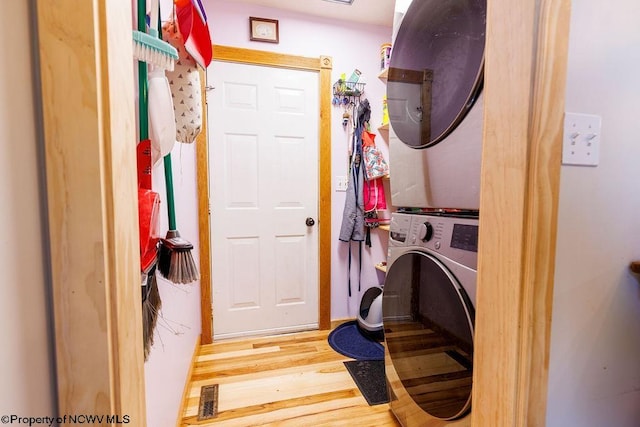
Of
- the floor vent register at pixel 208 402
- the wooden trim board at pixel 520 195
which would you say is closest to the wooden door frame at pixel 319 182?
the floor vent register at pixel 208 402

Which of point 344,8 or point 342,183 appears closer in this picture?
point 344,8

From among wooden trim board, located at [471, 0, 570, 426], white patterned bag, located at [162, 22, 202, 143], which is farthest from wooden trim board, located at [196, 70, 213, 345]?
wooden trim board, located at [471, 0, 570, 426]

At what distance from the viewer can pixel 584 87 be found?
614 millimetres

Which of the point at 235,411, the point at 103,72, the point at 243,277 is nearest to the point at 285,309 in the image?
the point at 243,277

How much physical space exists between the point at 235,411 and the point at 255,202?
132 cm

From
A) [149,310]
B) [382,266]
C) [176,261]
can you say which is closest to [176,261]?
[176,261]

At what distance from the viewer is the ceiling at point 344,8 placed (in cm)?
195

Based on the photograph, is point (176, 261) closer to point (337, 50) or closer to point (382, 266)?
point (382, 266)

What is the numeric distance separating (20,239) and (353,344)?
201cm

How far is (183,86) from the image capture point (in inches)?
30.1

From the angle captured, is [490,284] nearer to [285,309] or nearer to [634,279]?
[634,279]

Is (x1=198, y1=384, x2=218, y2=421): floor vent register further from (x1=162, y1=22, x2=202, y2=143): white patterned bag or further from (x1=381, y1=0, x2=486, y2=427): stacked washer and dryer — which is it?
(x1=162, y1=22, x2=202, y2=143): white patterned bag

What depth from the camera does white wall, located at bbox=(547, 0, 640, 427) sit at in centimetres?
61

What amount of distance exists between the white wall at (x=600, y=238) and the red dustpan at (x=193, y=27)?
88 cm
